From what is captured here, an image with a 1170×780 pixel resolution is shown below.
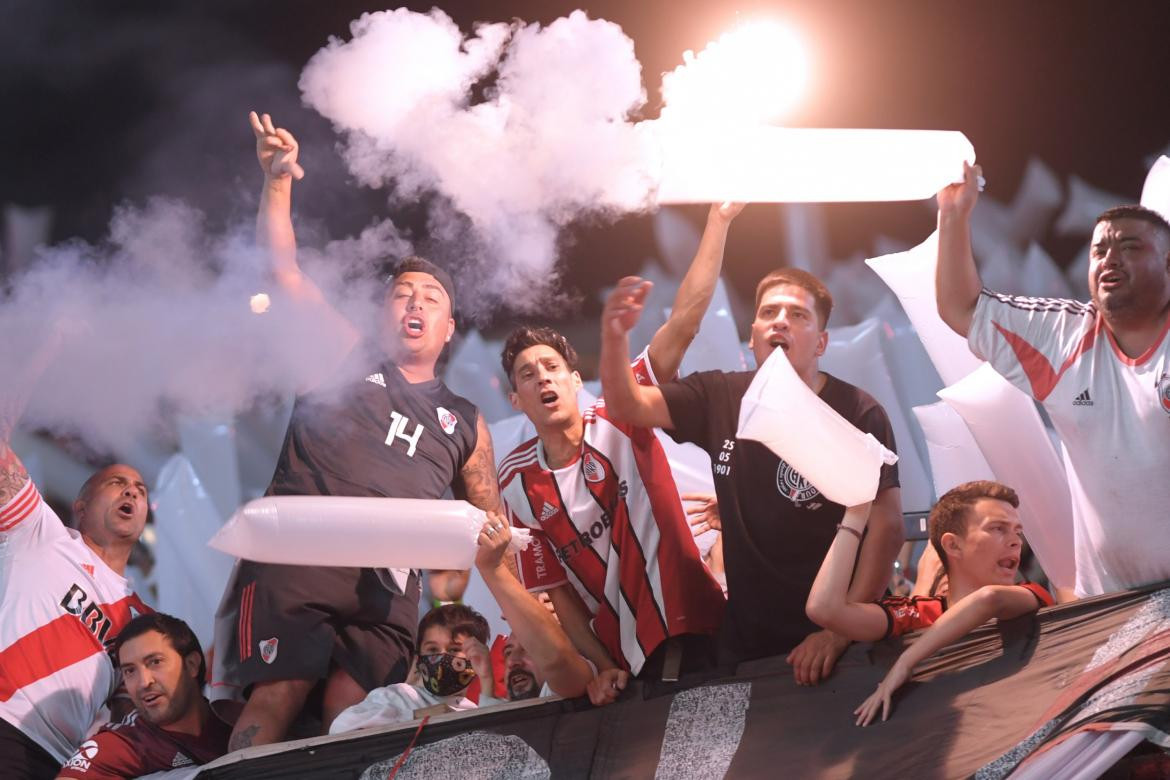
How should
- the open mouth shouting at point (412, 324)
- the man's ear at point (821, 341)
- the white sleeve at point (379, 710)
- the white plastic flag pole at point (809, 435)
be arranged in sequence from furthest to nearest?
1. the open mouth shouting at point (412, 324)
2. the white sleeve at point (379, 710)
3. the man's ear at point (821, 341)
4. the white plastic flag pole at point (809, 435)

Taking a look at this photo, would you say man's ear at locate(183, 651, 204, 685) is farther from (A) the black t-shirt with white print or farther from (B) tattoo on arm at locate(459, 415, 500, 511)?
(A) the black t-shirt with white print

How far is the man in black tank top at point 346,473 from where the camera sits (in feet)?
12.7

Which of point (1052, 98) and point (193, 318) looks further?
point (1052, 98)

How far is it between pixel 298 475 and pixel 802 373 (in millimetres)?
1805

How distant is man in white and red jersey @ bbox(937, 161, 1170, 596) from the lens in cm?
277

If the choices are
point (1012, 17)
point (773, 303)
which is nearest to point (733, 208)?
point (773, 303)

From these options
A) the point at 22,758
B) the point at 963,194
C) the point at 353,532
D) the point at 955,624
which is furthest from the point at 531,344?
the point at 22,758

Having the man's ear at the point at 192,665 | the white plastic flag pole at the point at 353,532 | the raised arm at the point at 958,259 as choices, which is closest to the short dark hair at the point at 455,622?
the white plastic flag pole at the point at 353,532

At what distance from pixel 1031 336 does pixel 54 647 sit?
11.5 ft

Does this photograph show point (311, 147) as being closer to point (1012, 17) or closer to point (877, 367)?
point (877, 367)

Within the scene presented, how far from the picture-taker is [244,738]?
3.75m

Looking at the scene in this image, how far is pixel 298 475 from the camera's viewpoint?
160 inches

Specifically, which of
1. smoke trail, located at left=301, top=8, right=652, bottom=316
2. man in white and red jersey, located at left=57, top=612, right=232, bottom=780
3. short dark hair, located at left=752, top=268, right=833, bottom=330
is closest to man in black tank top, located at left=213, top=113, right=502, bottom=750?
man in white and red jersey, located at left=57, top=612, right=232, bottom=780

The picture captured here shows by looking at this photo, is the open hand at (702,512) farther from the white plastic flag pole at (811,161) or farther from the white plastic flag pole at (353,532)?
the white plastic flag pole at (811,161)
